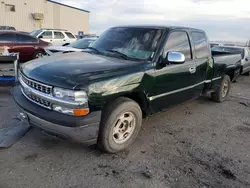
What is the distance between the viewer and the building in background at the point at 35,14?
27.5m

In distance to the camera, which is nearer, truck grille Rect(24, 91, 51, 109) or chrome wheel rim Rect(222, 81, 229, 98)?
truck grille Rect(24, 91, 51, 109)

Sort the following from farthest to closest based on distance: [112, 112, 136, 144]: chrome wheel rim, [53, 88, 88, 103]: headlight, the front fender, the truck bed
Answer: the truck bed < [112, 112, 136, 144]: chrome wheel rim < the front fender < [53, 88, 88, 103]: headlight

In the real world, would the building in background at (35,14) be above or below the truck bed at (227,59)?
above

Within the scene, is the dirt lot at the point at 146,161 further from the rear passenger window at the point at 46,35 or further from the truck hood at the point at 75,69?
the rear passenger window at the point at 46,35

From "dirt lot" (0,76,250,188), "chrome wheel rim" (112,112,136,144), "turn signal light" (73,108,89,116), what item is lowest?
"dirt lot" (0,76,250,188)

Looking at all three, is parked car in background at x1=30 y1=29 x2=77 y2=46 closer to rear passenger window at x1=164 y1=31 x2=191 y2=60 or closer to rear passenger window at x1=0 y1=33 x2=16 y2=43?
rear passenger window at x1=0 y1=33 x2=16 y2=43

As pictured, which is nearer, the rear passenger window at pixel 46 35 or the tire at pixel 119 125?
the tire at pixel 119 125

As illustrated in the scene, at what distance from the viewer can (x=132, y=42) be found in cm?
400

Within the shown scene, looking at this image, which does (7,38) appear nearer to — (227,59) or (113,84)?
(227,59)

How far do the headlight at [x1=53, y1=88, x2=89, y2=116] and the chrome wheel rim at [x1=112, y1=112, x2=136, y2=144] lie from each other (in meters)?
0.64

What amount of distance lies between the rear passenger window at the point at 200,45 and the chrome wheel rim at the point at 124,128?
82.5 inches

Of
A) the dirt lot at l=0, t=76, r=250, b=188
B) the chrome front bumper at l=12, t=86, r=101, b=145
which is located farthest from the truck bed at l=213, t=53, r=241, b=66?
the chrome front bumper at l=12, t=86, r=101, b=145

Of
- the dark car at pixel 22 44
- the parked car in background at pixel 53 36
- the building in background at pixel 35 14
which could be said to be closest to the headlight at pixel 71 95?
the dark car at pixel 22 44

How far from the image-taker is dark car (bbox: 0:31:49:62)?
11578 mm
